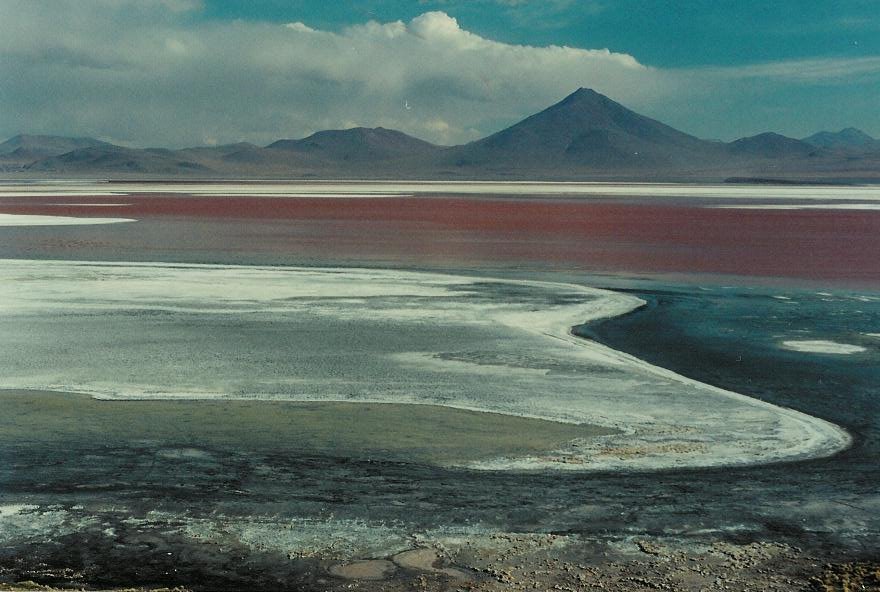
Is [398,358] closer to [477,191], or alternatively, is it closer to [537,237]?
[537,237]

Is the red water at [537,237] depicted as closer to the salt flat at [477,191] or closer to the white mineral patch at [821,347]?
the white mineral patch at [821,347]

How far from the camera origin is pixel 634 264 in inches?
933

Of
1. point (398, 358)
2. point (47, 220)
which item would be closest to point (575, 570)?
point (398, 358)

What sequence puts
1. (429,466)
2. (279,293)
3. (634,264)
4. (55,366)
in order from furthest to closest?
(634,264), (279,293), (55,366), (429,466)

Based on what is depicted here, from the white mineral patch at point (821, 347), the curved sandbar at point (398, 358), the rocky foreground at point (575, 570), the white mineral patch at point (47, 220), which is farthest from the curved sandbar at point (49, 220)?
the rocky foreground at point (575, 570)

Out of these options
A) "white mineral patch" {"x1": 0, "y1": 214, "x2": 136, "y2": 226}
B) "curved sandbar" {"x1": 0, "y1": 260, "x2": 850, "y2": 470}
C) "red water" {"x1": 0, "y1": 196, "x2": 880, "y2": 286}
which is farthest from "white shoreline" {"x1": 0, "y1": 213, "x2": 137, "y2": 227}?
"curved sandbar" {"x1": 0, "y1": 260, "x2": 850, "y2": 470}

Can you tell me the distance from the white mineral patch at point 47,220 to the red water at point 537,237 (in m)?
1.96

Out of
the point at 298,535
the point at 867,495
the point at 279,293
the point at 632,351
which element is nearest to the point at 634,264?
the point at 279,293

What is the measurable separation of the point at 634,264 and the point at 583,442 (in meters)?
15.3

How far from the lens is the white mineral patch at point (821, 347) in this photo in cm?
1292

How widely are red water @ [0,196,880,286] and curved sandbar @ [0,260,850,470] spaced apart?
6037mm

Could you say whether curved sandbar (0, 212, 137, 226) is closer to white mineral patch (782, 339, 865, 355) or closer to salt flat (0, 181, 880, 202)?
white mineral patch (782, 339, 865, 355)

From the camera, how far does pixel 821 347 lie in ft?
43.3

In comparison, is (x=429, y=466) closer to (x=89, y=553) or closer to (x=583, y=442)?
(x=583, y=442)
